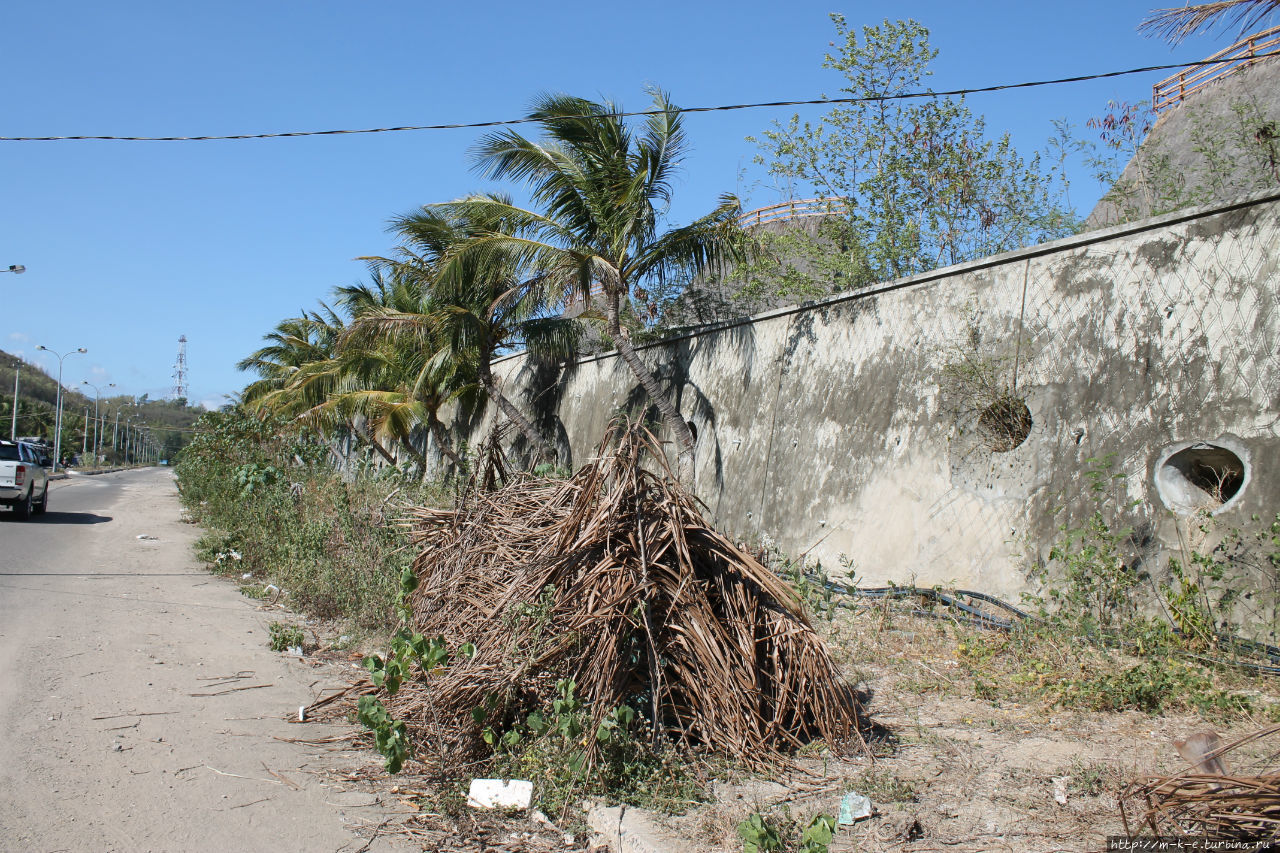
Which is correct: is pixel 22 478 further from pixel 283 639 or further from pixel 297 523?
pixel 283 639

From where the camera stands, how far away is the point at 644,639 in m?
4.37

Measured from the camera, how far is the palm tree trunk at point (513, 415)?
14.4 metres

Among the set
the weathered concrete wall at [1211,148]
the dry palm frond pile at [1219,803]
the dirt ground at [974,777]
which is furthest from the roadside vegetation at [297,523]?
the weathered concrete wall at [1211,148]

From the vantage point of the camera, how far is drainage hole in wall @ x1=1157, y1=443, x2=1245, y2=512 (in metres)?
5.78

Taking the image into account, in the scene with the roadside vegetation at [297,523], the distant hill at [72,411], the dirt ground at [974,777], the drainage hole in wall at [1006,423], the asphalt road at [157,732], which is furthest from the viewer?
the distant hill at [72,411]

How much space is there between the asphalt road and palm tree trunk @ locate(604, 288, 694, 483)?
204 inches

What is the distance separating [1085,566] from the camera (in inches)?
230

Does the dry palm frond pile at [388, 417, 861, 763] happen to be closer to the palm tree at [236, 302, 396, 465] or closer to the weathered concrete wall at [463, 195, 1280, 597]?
the weathered concrete wall at [463, 195, 1280, 597]

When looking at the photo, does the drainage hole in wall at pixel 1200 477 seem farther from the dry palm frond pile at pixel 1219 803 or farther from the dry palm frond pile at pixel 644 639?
the dry palm frond pile at pixel 1219 803

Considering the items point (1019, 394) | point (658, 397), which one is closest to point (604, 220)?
point (658, 397)

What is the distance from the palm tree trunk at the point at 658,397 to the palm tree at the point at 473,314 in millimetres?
1247

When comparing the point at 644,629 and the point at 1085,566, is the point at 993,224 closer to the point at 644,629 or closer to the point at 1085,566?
the point at 1085,566

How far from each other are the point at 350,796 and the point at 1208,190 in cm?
1297

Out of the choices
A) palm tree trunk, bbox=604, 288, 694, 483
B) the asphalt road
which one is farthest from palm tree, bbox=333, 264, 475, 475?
the asphalt road
